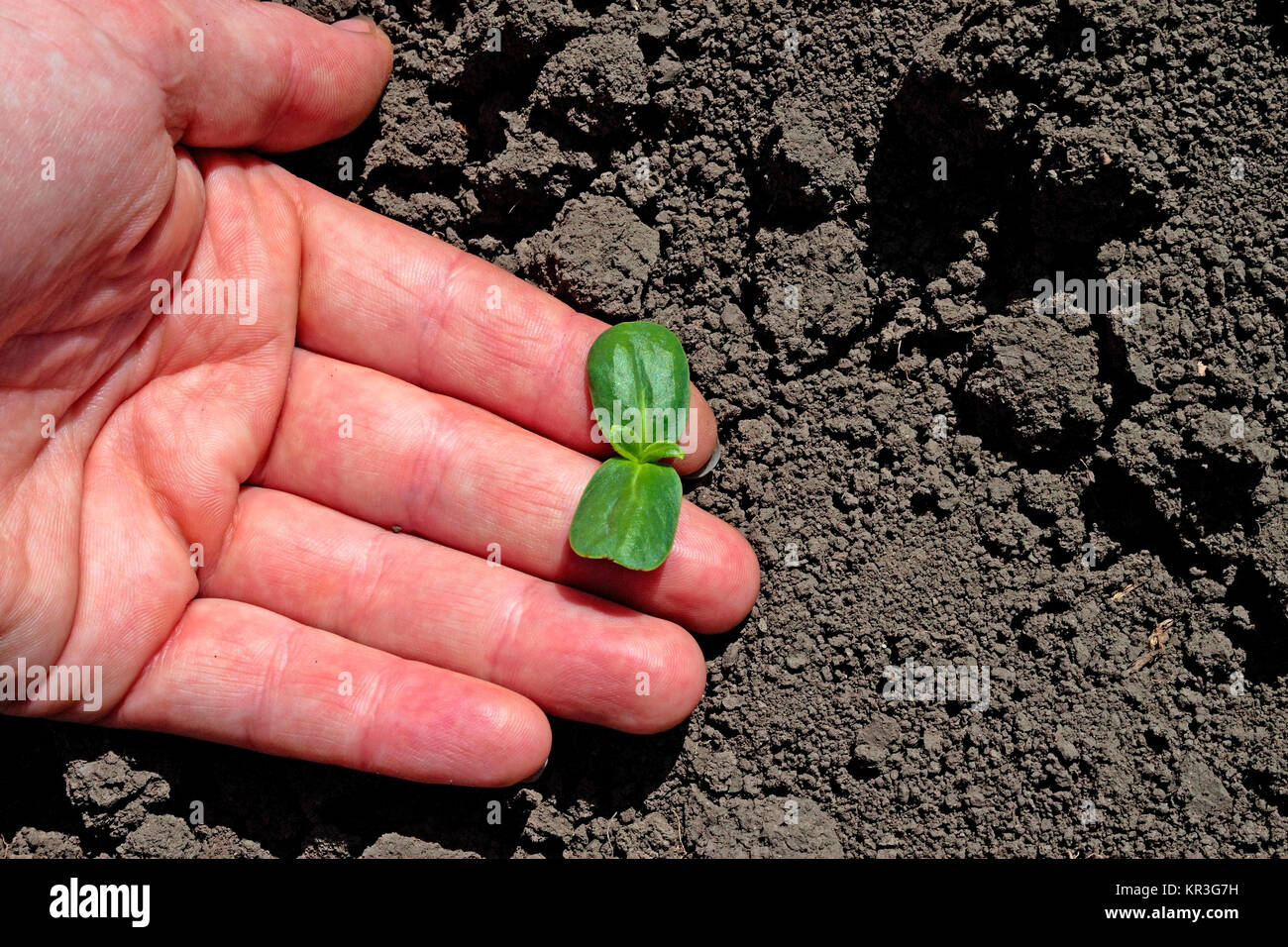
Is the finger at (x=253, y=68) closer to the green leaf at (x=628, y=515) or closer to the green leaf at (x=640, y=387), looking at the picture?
the green leaf at (x=640, y=387)

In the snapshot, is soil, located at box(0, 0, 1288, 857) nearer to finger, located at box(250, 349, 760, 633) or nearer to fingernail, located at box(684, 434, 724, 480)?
fingernail, located at box(684, 434, 724, 480)

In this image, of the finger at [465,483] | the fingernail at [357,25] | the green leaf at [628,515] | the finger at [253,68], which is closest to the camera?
the finger at [253,68]

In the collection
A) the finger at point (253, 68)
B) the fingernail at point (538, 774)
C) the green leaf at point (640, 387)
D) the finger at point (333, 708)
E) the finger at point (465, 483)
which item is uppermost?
the finger at point (253, 68)

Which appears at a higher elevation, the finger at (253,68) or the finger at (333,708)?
the finger at (253,68)

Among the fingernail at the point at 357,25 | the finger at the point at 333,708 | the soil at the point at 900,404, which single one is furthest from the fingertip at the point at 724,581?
the fingernail at the point at 357,25

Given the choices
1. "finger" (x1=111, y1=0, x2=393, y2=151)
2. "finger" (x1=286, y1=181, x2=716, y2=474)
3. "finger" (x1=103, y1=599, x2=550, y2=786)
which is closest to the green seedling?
"finger" (x1=286, y1=181, x2=716, y2=474)

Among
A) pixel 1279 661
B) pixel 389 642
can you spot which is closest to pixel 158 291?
pixel 389 642

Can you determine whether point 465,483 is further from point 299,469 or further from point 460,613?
point 299,469
